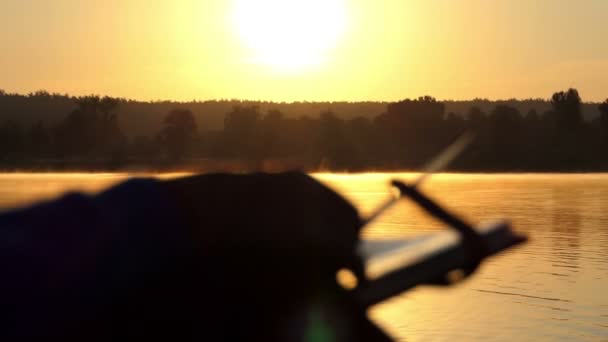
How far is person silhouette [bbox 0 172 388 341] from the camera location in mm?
1020

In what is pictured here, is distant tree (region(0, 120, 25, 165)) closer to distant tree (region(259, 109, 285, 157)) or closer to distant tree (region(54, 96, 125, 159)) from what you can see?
distant tree (region(54, 96, 125, 159))

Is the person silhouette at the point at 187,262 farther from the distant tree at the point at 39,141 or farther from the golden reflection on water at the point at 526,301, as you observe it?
the distant tree at the point at 39,141

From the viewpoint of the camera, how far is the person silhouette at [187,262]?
102 cm

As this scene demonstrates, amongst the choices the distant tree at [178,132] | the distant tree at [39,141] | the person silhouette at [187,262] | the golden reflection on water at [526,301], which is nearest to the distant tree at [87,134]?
the distant tree at [39,141]

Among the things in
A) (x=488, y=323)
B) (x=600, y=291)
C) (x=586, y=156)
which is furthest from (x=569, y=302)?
(x=586, y=156)

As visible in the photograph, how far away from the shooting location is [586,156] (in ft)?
341

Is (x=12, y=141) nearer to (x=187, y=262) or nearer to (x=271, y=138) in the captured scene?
(x=271, y=138)

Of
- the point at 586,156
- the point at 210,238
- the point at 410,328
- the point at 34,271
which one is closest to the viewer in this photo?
the point at 34,271

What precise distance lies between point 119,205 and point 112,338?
0.16 meters

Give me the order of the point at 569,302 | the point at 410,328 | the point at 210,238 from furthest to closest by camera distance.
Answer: the point at 569,302 < the point at 410,328 < the point at 210,238

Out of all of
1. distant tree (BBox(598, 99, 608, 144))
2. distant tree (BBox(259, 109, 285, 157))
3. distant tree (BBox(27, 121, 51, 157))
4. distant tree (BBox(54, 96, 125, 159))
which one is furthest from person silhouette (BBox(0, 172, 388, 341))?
distant tree (BBox(598, 99, 608, 144))

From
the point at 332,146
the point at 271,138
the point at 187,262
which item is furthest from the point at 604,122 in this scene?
the point at 187,262

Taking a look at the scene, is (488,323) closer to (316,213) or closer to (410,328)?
(410,328)

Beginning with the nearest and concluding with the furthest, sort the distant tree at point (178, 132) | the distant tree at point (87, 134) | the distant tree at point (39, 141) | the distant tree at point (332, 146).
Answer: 1. the distant tree at point (178, 132)
2. the distant tree at point (87, 134)
3. the distant tree at point (39, 141)
4. the distant tree at point (332, 146)
